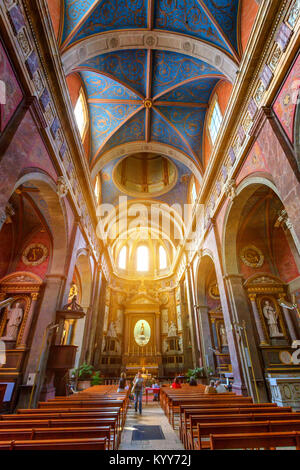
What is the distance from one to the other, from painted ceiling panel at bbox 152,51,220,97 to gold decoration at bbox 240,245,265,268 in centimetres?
774

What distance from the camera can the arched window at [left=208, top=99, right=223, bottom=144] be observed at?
434 inches

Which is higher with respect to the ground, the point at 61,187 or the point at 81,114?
the point at 81,114

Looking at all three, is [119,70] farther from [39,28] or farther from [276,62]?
[276,62]

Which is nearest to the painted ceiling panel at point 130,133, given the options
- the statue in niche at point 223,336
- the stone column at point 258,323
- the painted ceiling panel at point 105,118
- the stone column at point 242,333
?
the painted ceiling panel at point 105,118

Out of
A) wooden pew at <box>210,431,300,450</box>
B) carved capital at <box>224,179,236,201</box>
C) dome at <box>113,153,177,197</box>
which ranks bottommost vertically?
wooden pew at <box>210,431,300,450</box>

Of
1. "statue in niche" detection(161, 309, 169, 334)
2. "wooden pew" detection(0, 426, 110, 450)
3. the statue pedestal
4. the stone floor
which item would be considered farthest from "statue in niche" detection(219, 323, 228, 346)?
"wooden pew" detection(0, 426, 110, 450)

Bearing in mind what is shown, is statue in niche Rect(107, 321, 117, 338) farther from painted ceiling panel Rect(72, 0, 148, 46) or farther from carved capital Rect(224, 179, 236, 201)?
painted ceiling panel Rect(72, 0, 148, 46)

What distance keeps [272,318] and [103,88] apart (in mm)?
13102

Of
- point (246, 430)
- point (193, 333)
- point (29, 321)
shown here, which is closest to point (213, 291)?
point (193, 333)

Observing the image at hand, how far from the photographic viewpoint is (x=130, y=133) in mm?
13688

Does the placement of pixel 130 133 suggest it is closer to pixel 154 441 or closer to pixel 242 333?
pixel 242 333

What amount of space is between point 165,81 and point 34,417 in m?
13.3

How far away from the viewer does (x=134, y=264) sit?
82.7 feet

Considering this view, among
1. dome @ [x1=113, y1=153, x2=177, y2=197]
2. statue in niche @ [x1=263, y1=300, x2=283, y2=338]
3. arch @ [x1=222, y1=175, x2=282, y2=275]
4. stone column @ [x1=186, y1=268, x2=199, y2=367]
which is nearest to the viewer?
arch @ [x1=222, y1=175, x2=282, y2=275]
